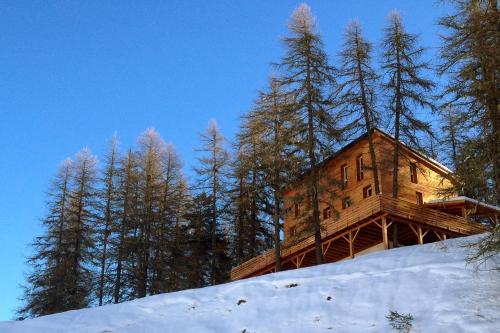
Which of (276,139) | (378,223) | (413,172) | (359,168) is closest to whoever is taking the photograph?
(378,223)

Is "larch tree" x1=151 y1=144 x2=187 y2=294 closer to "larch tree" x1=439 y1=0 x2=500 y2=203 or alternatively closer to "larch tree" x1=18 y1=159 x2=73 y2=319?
"larch tree" x1=18 y1=159 x2=73 y2=319

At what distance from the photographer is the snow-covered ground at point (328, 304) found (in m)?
13.7

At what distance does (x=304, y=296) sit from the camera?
647 inches

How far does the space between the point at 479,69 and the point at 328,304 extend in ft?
27.3

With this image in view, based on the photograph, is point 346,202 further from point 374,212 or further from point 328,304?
point 328,304

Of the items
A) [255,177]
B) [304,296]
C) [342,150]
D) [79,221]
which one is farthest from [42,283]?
[304,296]

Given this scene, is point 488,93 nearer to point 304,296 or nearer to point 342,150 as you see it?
point 304,296

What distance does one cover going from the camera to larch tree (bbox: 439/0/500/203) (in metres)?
15.5

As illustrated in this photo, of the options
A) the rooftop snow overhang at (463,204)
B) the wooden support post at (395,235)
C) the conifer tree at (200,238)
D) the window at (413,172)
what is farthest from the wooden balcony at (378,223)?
the conifer tree at (200,238)

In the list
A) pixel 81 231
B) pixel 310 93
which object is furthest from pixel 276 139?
pixel 81 231

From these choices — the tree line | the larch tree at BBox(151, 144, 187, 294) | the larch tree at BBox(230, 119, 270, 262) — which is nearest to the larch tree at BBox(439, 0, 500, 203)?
the tree line

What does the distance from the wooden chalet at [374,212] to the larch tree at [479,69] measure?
33.2 feet

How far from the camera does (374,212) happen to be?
27.1 metres

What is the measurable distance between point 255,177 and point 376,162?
885 centimetres
